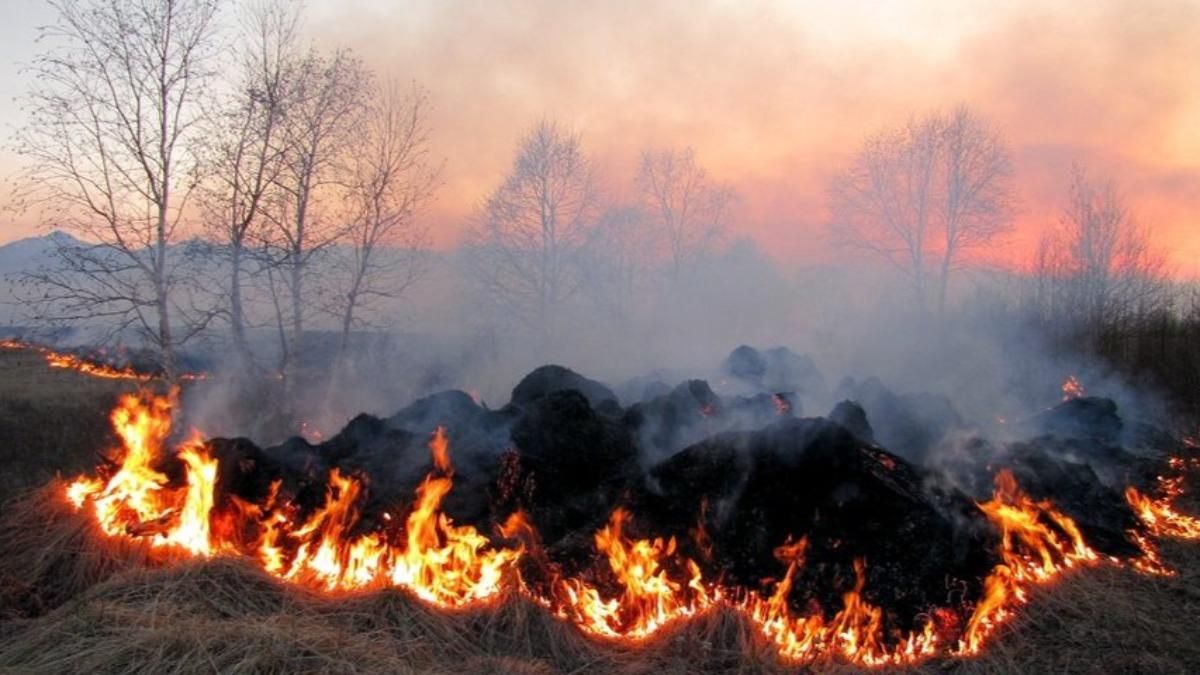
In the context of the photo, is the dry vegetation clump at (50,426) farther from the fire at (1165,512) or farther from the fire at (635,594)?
the fire at (1165,512)

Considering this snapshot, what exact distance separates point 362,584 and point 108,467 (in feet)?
9.22

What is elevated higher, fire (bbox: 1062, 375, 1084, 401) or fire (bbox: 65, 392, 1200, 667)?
fire (bbox: 1062, 375, 1084, 401)

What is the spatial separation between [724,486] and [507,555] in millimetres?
1735

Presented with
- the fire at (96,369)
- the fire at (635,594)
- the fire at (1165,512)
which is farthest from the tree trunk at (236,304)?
the fire at (1165,512)

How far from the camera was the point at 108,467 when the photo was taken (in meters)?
6.46

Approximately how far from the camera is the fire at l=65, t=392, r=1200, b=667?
496 centimetres

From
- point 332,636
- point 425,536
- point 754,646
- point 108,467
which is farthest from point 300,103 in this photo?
point 754,646

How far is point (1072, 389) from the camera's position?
13.2m

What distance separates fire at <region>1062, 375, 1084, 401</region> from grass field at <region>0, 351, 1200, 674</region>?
798 cm

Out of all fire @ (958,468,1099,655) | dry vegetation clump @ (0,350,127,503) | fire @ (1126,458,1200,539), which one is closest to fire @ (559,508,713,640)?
fire @ (958,468,1099,655)

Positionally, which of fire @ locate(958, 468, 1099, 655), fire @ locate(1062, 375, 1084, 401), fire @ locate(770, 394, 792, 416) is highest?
fire @ locate(770, 394, 792, 416)

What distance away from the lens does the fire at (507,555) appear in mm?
4957

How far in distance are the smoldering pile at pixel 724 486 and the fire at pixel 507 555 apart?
0.08 metres

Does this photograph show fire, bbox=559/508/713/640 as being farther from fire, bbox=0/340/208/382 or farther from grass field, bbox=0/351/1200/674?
fire, bbox=0/340/208/382
